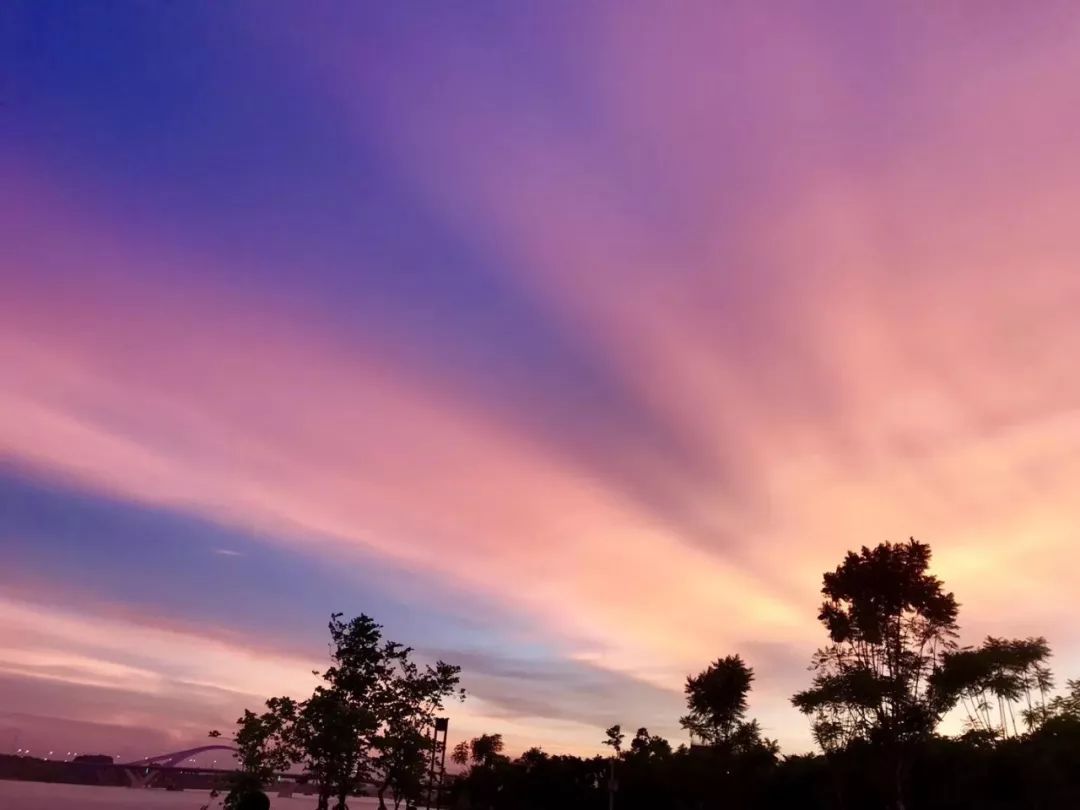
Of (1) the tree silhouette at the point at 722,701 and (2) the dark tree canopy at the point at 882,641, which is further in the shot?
(1) the tree silhouette at the point at 722,701

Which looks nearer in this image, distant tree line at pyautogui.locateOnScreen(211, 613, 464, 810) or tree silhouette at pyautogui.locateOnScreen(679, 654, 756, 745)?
distant tree line at pyautogui.locateOnScreen(211, 613, 464, 810)

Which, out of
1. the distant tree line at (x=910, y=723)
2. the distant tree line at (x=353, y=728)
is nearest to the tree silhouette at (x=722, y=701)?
the distant tree line at (x=910, y=723)

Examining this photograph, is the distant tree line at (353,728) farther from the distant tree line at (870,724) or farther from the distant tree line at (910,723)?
the distant tree line at (910,723)

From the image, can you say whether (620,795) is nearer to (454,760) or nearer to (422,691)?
(422,691)

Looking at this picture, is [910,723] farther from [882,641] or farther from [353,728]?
[353,728]

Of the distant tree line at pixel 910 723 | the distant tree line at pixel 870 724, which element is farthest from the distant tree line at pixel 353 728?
the distant tree line at pixel 910 723

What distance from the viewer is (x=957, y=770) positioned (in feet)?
174

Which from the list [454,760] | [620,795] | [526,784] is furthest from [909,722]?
[454,760]

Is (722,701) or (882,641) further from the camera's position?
(722,701)

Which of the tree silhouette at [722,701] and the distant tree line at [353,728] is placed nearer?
the distant tree line at [353,728]

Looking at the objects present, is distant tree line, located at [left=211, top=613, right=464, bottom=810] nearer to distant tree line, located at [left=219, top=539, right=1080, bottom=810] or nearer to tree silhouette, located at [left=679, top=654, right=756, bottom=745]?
distant tree line, located at [left=219, top=539, right=1080, bottom=810]

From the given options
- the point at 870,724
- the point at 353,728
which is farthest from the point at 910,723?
the point at 353,728

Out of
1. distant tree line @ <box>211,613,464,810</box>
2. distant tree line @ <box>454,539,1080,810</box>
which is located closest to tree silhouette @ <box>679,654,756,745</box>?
distant tree line @ <box>454,539,1080,810</box>

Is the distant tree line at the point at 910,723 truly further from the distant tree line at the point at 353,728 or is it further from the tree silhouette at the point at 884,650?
the distant tree line at the point at 353,728
